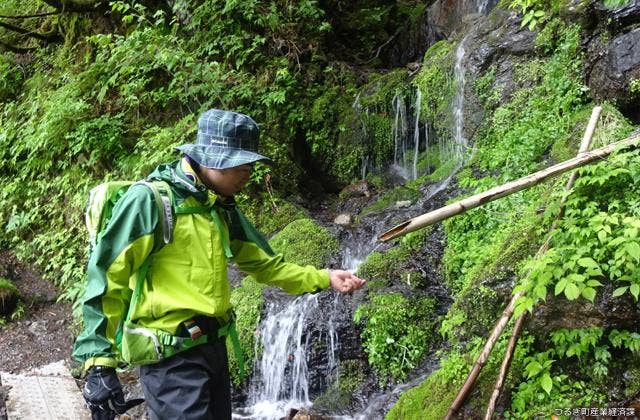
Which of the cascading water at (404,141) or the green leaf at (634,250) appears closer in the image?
the green leaf at (634,250)

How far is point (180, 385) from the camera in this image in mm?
2545

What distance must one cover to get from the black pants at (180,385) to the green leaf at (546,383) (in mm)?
2110

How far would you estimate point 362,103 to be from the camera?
32.9 feet

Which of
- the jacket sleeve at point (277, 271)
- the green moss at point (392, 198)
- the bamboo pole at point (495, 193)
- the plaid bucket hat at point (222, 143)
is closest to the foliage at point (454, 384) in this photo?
the bamboo pole at point (495, 193)

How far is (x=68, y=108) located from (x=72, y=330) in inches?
167

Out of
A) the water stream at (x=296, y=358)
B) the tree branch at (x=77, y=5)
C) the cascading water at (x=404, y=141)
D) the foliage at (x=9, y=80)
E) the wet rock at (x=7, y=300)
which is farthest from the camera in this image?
the foliage at (x=9, y=80)

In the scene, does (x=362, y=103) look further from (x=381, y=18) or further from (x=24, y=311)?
(x=24, y=311)

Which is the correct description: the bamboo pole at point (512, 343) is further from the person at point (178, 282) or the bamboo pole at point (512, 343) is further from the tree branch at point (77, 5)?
the tree branch at point (77, 5)

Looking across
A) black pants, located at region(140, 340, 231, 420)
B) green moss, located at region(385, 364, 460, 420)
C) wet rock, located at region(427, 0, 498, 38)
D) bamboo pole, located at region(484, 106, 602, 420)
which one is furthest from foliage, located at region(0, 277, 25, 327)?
wet rock, located at region(427, 0, 498, 38)

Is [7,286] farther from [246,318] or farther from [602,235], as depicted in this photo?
[602,235]

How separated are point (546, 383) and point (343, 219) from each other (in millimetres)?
5467

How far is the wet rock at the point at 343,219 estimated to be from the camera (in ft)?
27.4

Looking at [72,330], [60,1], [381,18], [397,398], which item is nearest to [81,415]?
[72,330]

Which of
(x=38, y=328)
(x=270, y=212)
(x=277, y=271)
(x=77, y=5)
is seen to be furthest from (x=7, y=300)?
(x=277, y=271)
